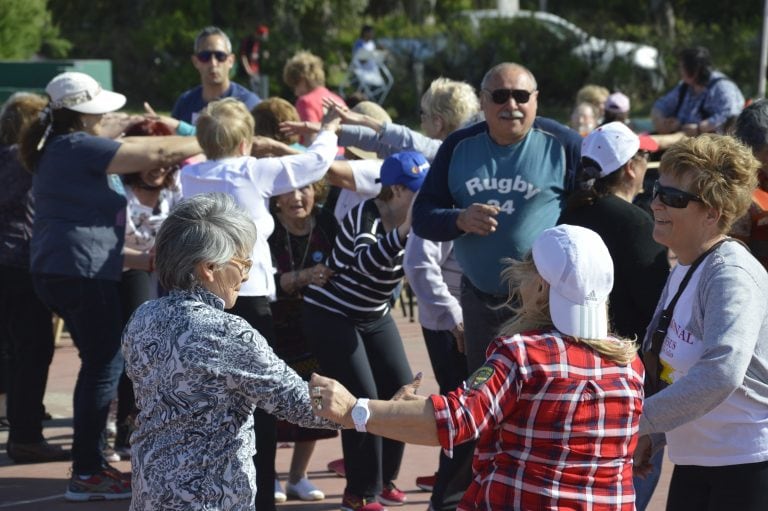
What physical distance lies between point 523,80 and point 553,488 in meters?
2.65

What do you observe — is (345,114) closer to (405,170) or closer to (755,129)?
(405,170)

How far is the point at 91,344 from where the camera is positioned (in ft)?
20.3

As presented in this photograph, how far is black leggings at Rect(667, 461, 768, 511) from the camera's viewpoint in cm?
369

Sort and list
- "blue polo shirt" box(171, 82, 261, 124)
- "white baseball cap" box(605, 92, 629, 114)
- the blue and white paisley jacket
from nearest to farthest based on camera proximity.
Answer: the blue and white paisley jacket < "blue polo shirt" box(171, 82, 261, 124) < "white baseball cap" box(605, 92, 629, 114)

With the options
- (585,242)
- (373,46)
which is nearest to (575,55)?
(373,46)

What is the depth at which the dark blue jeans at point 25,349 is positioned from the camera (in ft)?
22.8

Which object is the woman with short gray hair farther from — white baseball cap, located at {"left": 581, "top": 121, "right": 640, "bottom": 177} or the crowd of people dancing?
white baseball cap, located at {"left": 581, "top": 121, "right": 640, "bottom": 177}

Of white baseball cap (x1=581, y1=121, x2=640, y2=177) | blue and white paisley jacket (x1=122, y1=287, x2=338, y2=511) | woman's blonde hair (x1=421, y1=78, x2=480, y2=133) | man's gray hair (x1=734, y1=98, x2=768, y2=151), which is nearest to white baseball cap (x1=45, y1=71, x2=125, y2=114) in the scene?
woman's blonde hair (x1=421, y1=78, x2=480, y2=133)

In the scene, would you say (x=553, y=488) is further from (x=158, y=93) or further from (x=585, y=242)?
(x=158, y=93)

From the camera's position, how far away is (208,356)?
3.38 m

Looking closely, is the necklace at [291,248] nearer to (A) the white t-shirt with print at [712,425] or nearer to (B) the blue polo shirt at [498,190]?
(B) the blue polo shirt at [498,190]

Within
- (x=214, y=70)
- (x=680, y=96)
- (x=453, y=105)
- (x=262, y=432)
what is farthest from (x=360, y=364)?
(x=680, y=96)

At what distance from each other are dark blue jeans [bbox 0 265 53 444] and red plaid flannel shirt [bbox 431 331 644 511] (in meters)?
4.40

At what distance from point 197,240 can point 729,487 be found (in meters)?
1.77
